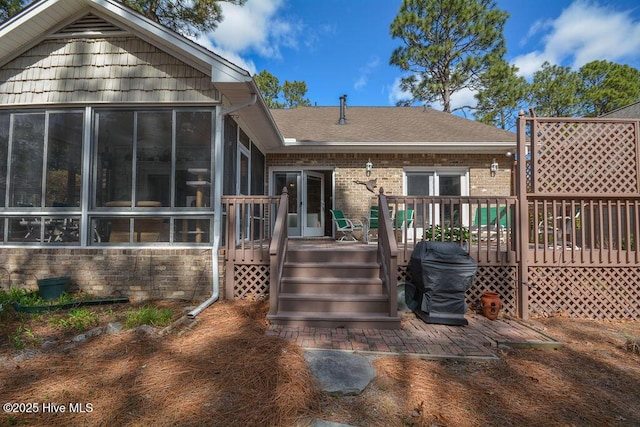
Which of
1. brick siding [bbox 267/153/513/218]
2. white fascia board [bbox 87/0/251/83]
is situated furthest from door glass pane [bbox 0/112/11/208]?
brick siding [bbox 267/153/513/218]

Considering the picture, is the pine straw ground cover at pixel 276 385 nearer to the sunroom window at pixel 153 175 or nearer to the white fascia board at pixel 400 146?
the sunroom window at pixel 153 175

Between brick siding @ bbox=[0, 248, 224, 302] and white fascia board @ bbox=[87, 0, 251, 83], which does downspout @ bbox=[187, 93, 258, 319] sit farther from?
white fascia board @ bbox=[87, 0, 251, 83]

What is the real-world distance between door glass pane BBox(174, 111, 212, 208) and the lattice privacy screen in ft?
16.0

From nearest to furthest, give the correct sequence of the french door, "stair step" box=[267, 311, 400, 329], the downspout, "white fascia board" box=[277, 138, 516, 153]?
"stair step" box=[267, 311, 400, 329]
the downspout
"white fascia board" box=[277, 138, 516, 153]
the french door

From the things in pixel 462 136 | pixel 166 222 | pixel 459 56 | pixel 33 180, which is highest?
pixel 459 56

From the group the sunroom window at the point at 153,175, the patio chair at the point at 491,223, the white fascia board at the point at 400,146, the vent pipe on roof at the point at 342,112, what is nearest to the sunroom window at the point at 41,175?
the sunroom window at the point at 153,175

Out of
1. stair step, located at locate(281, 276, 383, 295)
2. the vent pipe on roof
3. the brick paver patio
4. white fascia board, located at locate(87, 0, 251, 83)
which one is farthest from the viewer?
the vent pipe on roof

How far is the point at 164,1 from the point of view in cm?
1048

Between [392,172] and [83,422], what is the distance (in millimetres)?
7752

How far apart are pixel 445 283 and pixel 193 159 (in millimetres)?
4088

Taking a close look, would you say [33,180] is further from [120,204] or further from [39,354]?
[39,354]

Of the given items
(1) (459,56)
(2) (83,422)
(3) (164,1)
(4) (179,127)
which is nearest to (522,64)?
(1) (459,56)

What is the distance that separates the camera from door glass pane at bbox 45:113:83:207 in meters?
4.96

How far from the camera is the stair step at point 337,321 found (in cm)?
387
